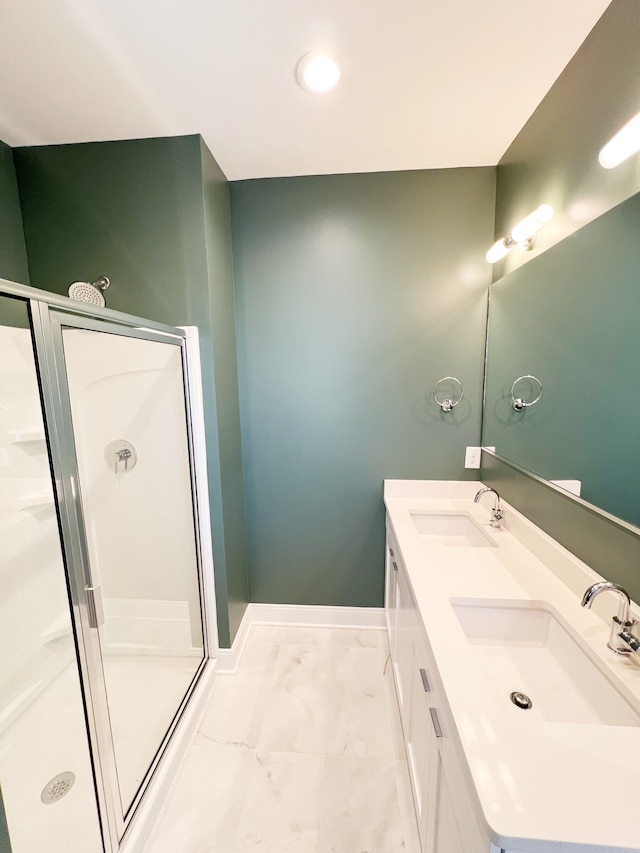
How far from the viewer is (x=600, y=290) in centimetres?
107

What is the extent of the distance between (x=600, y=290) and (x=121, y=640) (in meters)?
2.43

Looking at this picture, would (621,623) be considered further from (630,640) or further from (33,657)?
(33,657)

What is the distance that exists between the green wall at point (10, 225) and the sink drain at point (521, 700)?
8.11 feet

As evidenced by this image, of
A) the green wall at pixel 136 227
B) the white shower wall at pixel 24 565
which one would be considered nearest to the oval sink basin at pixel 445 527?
the green wall at pixel 136 227

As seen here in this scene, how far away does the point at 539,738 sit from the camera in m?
0.66

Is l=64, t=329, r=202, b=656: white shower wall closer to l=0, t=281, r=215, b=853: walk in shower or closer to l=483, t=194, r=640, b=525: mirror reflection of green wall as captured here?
l=0, t=281, r=215, b=853: walk in shower

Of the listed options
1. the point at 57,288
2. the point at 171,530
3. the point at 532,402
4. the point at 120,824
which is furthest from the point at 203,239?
the point at 120,824

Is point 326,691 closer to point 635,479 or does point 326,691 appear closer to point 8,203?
point 635,479

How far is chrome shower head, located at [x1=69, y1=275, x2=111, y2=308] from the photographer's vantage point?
5.08ft

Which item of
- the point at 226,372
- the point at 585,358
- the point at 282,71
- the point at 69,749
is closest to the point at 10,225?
the point at 226,372

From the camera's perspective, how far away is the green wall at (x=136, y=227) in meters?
1.54

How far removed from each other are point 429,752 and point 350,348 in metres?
1.69

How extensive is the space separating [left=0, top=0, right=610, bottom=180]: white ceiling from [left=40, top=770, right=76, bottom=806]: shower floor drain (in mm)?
2547

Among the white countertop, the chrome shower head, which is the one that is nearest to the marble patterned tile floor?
the white countertop
